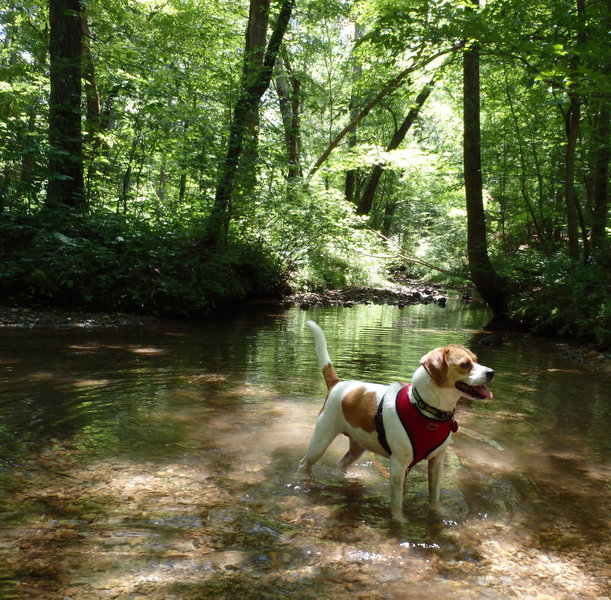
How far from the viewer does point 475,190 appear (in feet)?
43.5

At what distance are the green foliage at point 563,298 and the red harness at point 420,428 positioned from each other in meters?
7.80

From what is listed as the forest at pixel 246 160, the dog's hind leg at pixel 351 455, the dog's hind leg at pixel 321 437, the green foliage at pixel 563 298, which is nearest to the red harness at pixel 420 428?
the dog's hind leg at pixel 321 437

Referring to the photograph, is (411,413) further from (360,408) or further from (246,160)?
(246,160)

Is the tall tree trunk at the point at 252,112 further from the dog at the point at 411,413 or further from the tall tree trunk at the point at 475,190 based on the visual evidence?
the dog at the point at 411,413

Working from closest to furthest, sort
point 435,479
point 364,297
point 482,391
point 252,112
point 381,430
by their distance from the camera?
point 482,391 < point 381,430 < point 435,479 < point 252,112 < point 364,297

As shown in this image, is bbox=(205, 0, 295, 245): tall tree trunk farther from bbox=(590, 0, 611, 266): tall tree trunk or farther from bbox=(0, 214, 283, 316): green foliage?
bbox=(590, 0, 611, 266): tall tree trunk

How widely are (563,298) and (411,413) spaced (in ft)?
32.3

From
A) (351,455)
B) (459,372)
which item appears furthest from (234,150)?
(459,372)

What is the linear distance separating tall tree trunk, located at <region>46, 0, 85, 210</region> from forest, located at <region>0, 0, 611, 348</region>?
47 millimetres

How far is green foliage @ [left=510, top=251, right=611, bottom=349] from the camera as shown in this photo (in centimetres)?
1016

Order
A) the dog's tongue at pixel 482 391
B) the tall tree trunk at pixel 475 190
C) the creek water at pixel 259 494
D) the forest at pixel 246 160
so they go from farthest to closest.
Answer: the tall tree trunk at pixel 475 190
the forest at pixel 246 160
the dog's tongue at pixel 482 391
the creek water at pixel 259 494

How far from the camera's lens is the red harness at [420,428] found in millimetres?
3217

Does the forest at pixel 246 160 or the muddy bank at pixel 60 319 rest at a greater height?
the forest at pixel 246 160

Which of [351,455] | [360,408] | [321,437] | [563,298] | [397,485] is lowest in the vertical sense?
[351,455]
